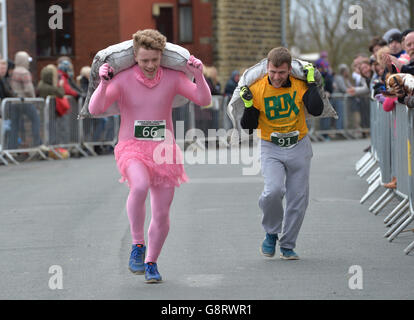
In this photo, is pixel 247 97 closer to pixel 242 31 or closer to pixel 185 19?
pixel 242 31

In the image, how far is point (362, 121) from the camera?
2777 cm

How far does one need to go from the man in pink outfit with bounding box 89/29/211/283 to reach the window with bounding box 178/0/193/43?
27.5 metres

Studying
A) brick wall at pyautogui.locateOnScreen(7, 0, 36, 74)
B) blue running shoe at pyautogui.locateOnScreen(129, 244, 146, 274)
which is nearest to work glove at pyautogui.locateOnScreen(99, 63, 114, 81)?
blue running shoe at pyautogui.locateOnScreen(129, 244, 146, 274)

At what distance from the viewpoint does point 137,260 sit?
7.68 meters

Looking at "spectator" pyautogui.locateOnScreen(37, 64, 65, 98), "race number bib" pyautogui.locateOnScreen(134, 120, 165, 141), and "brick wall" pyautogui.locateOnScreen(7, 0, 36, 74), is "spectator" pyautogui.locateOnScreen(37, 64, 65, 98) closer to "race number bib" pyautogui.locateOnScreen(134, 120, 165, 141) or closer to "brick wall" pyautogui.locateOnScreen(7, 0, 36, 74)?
"brick wall" pyautogui.locateOnScreen(7, 0, 36, 74)

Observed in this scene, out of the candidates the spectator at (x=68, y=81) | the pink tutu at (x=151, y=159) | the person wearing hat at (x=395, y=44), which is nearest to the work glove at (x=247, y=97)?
the pink tutu at (x=151, y=159)

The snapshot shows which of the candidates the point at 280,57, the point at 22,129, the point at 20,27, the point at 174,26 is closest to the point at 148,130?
the point at 280,57

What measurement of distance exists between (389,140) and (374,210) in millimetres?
831

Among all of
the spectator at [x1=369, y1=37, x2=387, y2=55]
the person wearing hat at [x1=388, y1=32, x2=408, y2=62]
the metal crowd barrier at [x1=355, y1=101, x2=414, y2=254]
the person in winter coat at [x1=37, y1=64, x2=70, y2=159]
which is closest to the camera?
the metal crowd barrier at [x1=355, y1=101, x2=414, y2=254]

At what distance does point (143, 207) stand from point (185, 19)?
2777cm

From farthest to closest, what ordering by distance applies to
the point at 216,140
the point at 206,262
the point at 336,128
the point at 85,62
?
the point at 85,62, the point at 336,128, the point at 216,140, the point at 206,262

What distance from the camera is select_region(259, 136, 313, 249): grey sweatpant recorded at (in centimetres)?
867

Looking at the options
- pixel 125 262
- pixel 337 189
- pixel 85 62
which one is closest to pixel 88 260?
pixel 125 262
